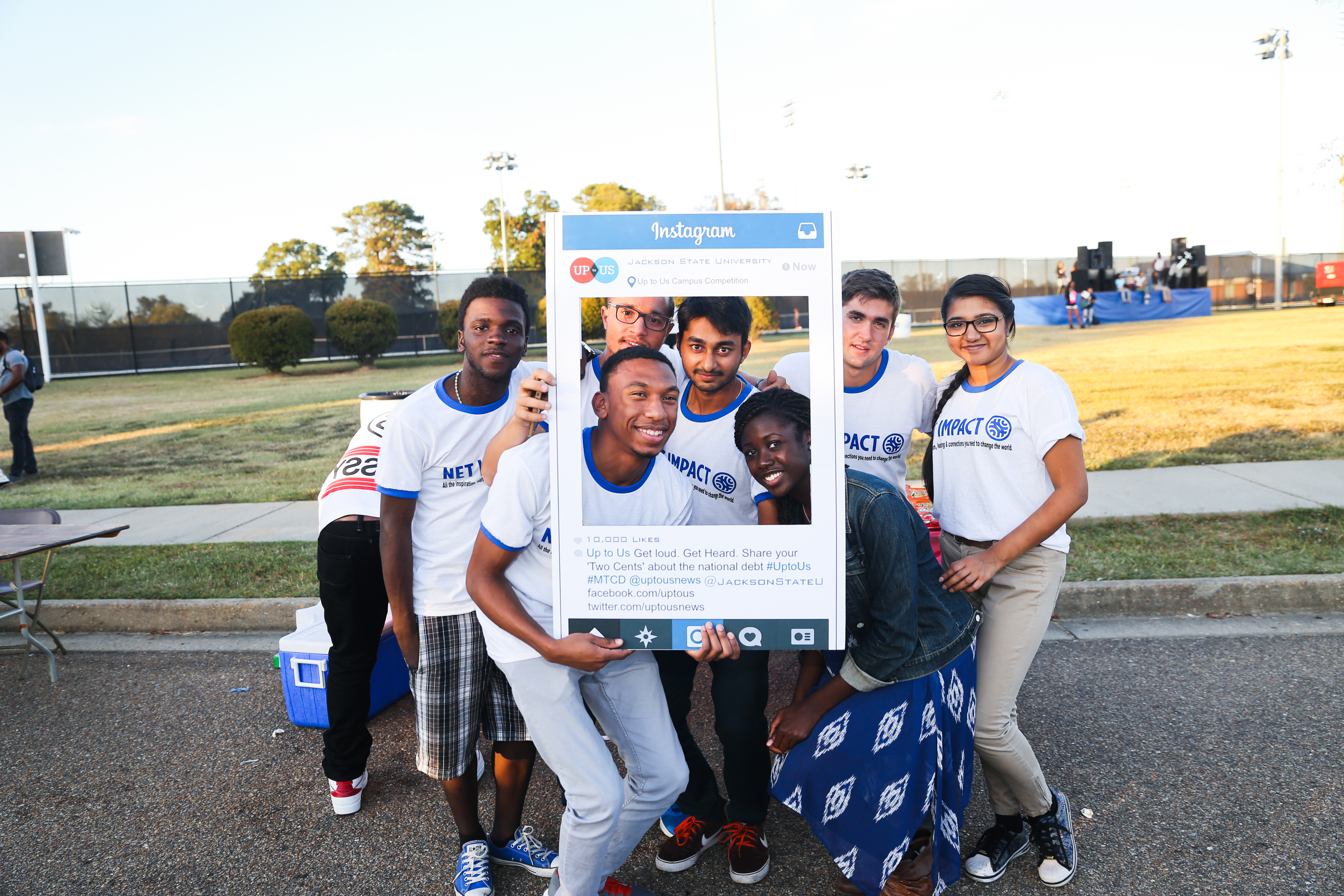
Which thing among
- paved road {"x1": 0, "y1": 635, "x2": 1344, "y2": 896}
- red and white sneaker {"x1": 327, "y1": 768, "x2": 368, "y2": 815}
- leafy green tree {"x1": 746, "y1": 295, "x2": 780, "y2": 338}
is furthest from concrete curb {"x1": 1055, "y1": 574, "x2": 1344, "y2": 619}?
leafy green tree {"x1": 746, "y1": 295, "x2": 780, "y2": 338}

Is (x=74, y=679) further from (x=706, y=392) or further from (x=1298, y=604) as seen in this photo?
(x=1298, y=604)

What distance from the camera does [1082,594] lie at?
493cm

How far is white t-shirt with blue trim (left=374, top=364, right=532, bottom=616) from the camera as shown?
2.71 m

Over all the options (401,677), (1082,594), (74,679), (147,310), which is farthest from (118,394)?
(1082,594)

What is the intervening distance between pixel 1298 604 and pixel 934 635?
358 centimetres

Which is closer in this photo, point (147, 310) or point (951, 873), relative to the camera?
point (951, 873)

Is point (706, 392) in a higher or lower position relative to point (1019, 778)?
higher

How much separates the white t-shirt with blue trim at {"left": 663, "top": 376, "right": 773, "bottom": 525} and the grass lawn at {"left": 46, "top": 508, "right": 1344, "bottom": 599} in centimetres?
323

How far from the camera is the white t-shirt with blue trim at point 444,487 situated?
8.88 feet

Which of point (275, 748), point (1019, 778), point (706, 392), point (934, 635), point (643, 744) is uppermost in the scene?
point (706, 392)

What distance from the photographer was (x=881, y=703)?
2.55 meters

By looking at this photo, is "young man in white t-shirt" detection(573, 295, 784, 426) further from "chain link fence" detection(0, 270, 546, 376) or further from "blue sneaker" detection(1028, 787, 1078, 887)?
"chain link fence" detection(0, 270, 546, 376)

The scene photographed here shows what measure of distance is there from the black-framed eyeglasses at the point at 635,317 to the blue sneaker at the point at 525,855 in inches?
70.0

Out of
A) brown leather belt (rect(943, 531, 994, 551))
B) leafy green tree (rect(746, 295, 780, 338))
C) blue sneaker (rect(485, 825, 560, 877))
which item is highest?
leafy green tree (rect(746, 295, 780, 338))
